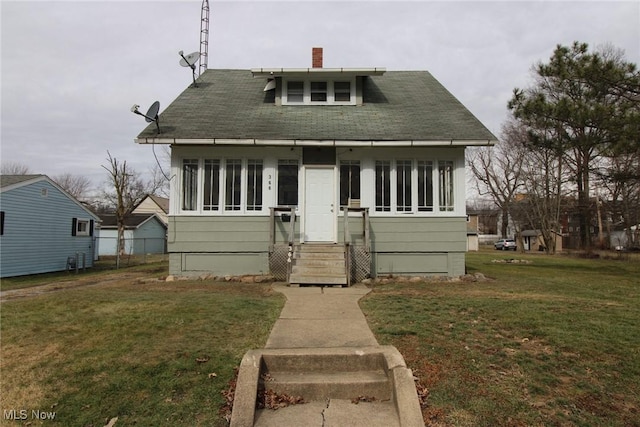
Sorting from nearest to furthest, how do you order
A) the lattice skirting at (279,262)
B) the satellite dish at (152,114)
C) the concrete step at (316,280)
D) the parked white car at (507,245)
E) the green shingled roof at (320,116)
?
1. the concrete step at (316,280)
2. the lattice skirting at (279,262)
3. the satellite dish at (152,114)
4. the green shingled roof at (320,116)
5. the parked white car at (507,245)

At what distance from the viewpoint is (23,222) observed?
1723 centimetres

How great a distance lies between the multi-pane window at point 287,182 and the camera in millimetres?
11102

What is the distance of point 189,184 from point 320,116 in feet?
14.2

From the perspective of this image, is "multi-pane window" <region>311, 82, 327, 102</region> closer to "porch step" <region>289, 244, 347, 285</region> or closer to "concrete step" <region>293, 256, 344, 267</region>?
"porch step" <region>289, 244, 347, 285</region>

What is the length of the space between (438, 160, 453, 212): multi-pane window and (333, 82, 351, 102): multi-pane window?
3.91 metres

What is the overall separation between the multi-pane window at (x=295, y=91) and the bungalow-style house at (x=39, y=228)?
40.7 ft

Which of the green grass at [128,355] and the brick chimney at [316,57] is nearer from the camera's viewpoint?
the green grass at [128,355]

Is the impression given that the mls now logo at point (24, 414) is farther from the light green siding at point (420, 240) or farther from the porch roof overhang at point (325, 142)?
the light green siding at point (420, 240)

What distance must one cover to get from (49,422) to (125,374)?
740mm

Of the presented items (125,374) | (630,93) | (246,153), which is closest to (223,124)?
(246,153)

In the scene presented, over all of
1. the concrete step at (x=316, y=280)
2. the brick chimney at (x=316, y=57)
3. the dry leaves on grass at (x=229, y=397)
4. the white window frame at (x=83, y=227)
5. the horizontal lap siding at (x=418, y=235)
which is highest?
the brick chimney at (x=316, y=57)

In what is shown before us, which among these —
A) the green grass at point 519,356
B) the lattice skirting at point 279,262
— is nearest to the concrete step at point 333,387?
the green grass at point 519,356

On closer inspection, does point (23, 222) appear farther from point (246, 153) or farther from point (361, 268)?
point (361, 268)

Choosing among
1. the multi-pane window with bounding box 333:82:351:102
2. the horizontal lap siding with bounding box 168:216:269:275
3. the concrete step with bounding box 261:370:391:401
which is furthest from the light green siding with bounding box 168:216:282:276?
the concrete step with bounding box 261:370:391:401
